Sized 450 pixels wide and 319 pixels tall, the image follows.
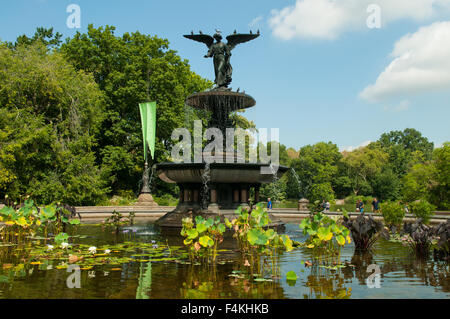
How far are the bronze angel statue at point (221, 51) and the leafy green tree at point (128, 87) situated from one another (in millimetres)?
17262

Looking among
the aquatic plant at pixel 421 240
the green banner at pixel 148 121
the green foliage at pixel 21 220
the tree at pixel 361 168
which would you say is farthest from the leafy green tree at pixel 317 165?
the green foliage at pixel 21 220

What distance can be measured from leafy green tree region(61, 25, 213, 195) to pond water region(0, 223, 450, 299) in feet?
78.9

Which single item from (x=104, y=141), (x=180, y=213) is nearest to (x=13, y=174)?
(x=104, y=141)

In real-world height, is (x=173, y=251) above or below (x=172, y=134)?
below

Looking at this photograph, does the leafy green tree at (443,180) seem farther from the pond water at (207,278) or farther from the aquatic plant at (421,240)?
the pond water at (207,278)

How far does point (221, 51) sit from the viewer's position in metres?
13.4

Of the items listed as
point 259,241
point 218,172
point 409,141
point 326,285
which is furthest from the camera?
point 409,141

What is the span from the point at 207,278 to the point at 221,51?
1006cm

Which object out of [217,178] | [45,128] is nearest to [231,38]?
[217,178]

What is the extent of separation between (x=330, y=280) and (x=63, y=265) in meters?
4.03

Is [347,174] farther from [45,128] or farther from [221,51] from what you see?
[221,51]

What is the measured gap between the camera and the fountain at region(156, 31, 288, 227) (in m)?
11.5
